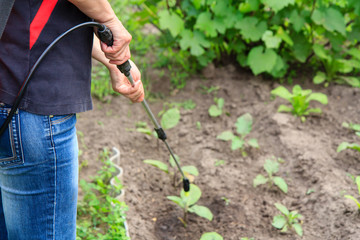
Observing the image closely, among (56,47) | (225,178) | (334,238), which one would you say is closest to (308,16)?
(225,178)

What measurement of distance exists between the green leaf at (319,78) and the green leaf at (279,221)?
1812 mm

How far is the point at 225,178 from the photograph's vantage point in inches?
110

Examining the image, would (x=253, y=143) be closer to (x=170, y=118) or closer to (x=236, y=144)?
(x=236, y=144)

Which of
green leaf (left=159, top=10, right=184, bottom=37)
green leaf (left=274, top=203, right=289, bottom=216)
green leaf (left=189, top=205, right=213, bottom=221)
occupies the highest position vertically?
green leaf (left=159, top=10, right=184, bottom=37)

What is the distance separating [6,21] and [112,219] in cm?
139

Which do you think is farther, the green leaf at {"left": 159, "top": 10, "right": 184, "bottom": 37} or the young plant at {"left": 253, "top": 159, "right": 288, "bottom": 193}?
the green leaf at {"left": 159, "top": 10, "right": 184, "bottom": 37}

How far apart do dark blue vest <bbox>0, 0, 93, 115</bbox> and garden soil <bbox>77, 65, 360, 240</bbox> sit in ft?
4.13

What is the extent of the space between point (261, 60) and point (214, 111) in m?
0.68

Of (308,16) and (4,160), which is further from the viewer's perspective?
(308,16)

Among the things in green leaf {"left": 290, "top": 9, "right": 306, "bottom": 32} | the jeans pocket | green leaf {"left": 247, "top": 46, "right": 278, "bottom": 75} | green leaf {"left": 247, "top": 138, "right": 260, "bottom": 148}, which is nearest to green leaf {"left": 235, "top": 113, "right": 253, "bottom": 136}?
green leaf {"left": 247, "top": 138, "right": 260, "bottom": 148}

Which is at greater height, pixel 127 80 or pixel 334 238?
pixel 127 80

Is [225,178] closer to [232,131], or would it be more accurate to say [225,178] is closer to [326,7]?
[232,131]

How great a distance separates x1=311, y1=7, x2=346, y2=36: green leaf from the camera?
3.50 meters

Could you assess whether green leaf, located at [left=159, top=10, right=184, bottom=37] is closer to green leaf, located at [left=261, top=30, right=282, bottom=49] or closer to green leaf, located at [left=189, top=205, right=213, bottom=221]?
green leaf, located at [left=261, top=30, right=282, bottom=49]
